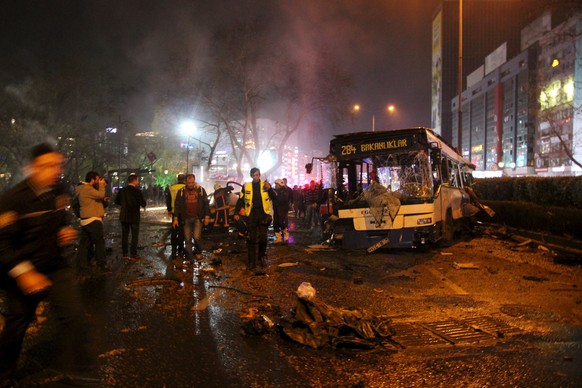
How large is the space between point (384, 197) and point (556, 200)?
790 centimetres

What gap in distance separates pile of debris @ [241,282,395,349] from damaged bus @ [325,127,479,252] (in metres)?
5.58

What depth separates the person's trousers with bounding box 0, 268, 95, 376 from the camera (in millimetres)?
3230

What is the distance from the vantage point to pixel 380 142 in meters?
10.8

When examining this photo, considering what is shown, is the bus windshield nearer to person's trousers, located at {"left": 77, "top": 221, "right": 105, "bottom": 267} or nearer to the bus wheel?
the bus wheel

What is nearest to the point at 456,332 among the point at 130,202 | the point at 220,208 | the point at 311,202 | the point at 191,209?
the point at 191,209

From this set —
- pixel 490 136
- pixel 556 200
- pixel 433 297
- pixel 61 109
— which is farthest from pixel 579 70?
pixel 433 297

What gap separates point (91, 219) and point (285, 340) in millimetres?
5240

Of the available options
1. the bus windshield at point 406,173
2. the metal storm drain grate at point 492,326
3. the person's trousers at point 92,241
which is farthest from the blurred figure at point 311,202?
the metal storm drain grate at point 492,326

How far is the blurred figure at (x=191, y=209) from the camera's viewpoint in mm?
9109

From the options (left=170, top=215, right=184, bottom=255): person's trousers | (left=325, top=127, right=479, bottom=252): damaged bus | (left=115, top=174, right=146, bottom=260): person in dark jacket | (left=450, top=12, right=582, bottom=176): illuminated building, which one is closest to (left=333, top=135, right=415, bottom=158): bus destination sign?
(left=325, top=127, right=479, bottom=252): damaged bus

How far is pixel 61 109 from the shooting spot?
1172 inches

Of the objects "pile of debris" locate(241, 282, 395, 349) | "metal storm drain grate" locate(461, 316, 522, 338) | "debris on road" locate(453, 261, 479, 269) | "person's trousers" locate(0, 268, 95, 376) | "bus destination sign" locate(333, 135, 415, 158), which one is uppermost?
"bus destination sign" locate(333, 135, 415, 158)

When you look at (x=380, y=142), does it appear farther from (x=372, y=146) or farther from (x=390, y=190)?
(x=390, y=190)

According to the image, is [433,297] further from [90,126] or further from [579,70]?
[579,70]
